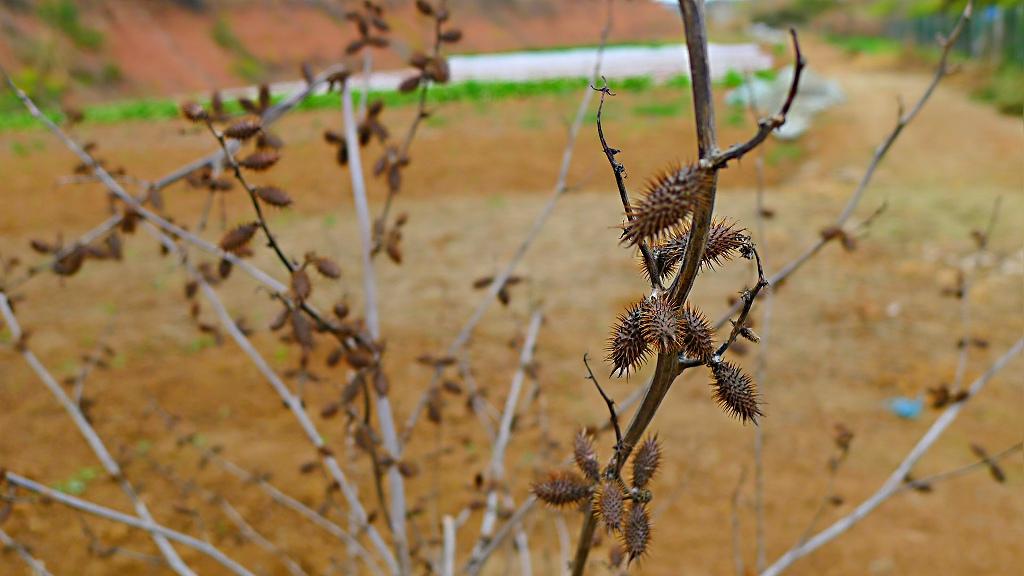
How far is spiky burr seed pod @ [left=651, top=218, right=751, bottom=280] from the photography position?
75 cm

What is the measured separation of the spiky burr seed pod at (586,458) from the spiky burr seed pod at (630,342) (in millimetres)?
306

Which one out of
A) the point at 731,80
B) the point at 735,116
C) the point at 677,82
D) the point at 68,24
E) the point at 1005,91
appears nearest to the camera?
the point at 735,116

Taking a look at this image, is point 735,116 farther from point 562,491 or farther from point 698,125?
point 698,125

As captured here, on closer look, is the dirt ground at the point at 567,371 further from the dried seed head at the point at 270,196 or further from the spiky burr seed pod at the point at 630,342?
the spiky burr seed pod at the point at 630,342

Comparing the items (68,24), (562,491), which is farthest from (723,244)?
(68,24)

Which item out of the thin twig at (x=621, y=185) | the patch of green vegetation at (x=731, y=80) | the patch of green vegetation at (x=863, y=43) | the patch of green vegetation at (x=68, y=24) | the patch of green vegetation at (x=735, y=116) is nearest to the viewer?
the thin twig at (x=621, y=185)

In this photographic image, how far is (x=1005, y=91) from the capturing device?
1570 centimetres

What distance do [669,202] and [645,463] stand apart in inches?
17.1

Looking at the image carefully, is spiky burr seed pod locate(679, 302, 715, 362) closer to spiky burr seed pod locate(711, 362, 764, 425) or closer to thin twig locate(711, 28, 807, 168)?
spiky burr seed pod locate(711, 362, 764, 425)

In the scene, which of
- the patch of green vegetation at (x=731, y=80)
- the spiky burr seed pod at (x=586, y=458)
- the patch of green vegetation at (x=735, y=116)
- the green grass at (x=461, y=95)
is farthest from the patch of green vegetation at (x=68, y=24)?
the spiky burr seed pod at (x=586, y=458)

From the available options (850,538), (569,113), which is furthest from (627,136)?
(850,538)

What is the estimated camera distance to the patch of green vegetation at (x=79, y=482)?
168 inches

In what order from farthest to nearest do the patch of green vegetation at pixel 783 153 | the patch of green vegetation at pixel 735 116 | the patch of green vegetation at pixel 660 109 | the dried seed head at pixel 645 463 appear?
1. the patch of green vegetation at pixel 660 109
2. the patch of green vegetation at pixel 735 116
3. the patch of green vegetation at pixel 783 153
4. the dried seed head at pixel 645 463

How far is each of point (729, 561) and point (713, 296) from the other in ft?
11.9
